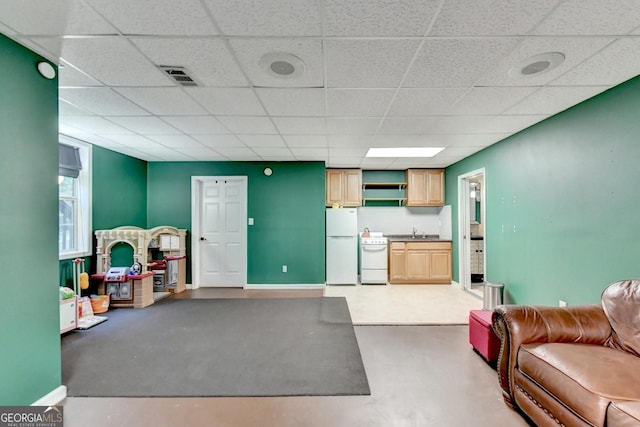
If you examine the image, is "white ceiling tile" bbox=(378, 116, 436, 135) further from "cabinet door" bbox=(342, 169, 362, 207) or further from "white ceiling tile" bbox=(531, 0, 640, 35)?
"cabinet door" bbox=(342, 169, 362, 207)

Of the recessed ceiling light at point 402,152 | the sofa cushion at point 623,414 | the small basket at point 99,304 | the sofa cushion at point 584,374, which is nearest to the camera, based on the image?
the sofa cushion at point 623,414

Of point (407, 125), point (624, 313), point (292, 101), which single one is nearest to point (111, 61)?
point (292, 101)

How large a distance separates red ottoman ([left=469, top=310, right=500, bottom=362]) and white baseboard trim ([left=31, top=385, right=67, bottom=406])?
3.46 meters

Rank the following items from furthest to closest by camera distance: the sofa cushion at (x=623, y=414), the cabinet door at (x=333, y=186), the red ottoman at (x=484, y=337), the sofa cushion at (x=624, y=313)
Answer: the cabinet door at (x=333, y=186) → the red ottoman at (x=484, y=337) → the sofa cushion at (x=624, y=313) → the sofa cushion at (x=623, y=414)

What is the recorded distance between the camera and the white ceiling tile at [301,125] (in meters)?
2.97

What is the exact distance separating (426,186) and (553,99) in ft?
11.2

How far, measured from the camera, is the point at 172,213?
17.3ft

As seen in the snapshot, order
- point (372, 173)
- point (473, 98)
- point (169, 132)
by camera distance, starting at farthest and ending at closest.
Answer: point (372, 173) → point (169, 132) → point (473, 98)

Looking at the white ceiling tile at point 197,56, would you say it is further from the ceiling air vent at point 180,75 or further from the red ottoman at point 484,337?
the red ottoman at point 484,337

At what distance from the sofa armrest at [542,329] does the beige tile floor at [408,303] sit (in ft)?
4.95

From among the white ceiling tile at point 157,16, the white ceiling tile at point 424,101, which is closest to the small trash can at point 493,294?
the white ceiling tile at point 424,101

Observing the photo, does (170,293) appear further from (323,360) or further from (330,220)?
(323,360)

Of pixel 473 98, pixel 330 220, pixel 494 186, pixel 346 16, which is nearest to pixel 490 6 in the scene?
pixel 346 16

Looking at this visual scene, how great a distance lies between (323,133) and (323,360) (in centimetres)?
259
